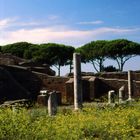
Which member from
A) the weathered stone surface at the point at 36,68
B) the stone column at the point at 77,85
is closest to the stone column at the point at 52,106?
the stone column at the point at 77,85

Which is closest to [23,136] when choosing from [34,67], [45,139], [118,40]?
[45,139]

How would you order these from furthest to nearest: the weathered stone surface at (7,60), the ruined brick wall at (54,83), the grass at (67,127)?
the weathered stone surface at (7,60) < the ruined brick wall at (54,83) < the grass at (67,127)

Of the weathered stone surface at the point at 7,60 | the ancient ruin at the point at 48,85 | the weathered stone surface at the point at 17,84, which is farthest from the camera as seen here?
the weathered stone surface at the point at 7,60

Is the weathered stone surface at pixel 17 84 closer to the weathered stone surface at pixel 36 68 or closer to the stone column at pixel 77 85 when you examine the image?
the weathered stone surface at pixel 36 68

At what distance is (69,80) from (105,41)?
25.4 meters

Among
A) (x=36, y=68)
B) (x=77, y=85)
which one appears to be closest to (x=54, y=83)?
(x=36, y=68)

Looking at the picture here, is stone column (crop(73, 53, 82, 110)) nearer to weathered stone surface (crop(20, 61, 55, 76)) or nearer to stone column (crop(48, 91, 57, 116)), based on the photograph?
stone column (crop(48, 91, 57, 116))

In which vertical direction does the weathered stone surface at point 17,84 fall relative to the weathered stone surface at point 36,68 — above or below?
below

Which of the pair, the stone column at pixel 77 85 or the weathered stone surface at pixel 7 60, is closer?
the stone column at pixel 77 85

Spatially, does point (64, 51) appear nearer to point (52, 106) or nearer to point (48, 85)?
point (48, 85)

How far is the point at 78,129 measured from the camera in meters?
11.5

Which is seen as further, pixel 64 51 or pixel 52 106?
pixel 64 51

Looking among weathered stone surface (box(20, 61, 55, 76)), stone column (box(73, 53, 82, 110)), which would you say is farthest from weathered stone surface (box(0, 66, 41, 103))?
stone column (box(73, 53, 82, 110))

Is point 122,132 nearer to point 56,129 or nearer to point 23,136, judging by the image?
point 56,129
